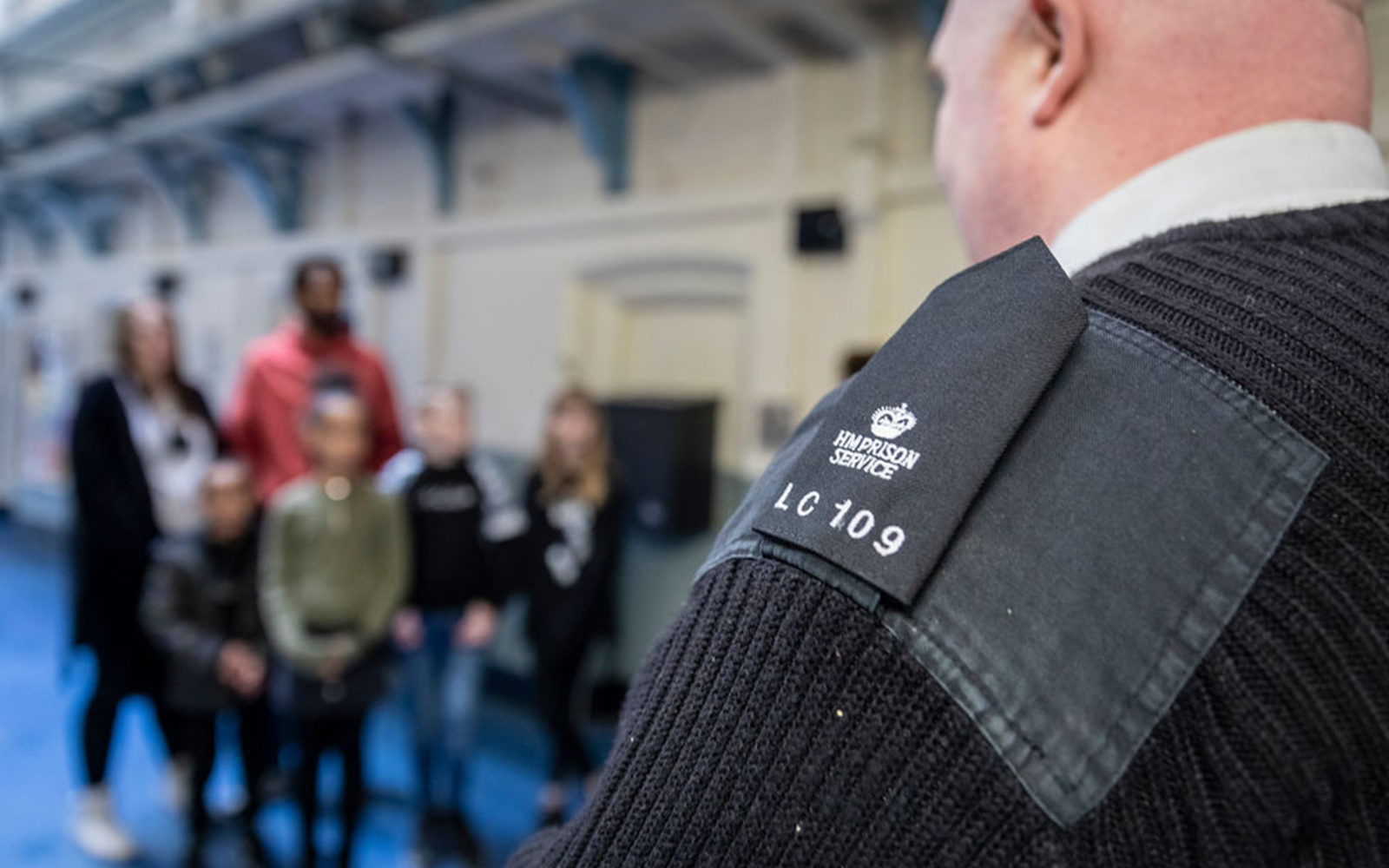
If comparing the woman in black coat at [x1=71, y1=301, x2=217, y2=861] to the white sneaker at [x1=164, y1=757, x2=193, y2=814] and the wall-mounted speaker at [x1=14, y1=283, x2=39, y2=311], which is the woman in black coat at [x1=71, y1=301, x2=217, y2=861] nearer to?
the white sneaker at [x1=164, y1=757, x2=193, y2=814]

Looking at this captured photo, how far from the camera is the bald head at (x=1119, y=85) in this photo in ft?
1.82

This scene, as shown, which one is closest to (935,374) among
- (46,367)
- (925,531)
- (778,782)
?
(925,531)

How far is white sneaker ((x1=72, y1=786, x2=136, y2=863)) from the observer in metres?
2.57

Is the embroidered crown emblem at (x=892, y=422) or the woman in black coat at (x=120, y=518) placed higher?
the embroidered crown emblem at (x=892, y=422)

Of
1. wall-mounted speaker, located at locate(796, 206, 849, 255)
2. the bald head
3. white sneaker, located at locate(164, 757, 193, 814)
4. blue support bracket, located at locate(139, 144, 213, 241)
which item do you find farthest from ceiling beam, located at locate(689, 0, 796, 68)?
blue support bracket, located at locate(139, 144, 213, 241)

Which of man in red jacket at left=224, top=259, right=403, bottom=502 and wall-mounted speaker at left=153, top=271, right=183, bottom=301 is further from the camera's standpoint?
wall-mounted speaker at left=153, top=271, right=183, bottom=301

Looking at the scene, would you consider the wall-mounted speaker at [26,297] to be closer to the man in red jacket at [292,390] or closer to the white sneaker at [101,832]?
the man in red jacket at [292,390]

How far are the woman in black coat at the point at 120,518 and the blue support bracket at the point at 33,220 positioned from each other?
632 centimetres

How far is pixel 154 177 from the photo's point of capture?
5.73 metres

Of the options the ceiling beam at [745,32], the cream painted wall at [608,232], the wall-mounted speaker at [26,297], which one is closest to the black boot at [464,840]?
the cream painted wall at [608,232]

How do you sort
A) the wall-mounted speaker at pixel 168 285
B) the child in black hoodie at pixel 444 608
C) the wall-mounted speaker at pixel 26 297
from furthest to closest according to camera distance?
the wall-mounted speaker at pixel 26 297 → the wall-mounted speaker at pixel 168 285 → the child in black hoodie at pixel 444 608

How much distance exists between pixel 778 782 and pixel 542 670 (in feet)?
8.68

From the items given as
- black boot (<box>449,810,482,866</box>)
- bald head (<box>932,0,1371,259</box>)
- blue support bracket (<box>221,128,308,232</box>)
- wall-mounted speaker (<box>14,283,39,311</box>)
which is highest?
blue support bracket (<box>221,128,308,232</box>)

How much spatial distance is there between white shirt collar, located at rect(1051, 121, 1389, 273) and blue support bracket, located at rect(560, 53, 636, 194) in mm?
3280
